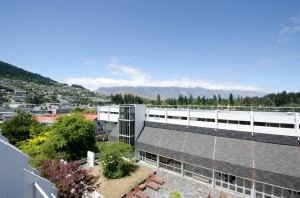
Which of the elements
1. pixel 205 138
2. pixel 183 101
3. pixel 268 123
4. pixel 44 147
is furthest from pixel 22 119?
pixel 183 101

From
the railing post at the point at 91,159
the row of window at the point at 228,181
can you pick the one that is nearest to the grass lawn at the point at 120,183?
the railing post at the point at 91,159

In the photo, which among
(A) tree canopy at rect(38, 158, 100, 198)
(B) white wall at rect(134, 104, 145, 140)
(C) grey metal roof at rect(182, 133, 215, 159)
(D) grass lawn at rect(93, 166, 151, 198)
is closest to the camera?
(A) tree canopy at rect(38, 158, 100, 198)

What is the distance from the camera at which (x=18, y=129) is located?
41.0 m

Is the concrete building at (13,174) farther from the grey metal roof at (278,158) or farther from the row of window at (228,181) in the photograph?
the row of window at (228,181)

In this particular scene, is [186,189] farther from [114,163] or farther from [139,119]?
[139,119]

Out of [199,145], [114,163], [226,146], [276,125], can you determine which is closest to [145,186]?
[114,163]

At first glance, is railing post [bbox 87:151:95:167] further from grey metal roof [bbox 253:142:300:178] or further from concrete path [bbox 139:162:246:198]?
grey metal roof [bbox 253:142:300:178]

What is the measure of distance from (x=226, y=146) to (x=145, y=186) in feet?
37.1

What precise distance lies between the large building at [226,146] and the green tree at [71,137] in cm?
628

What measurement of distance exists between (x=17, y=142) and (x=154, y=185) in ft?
100

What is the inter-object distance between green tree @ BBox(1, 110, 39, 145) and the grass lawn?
73.3 ft

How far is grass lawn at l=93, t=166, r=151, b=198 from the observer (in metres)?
23.5

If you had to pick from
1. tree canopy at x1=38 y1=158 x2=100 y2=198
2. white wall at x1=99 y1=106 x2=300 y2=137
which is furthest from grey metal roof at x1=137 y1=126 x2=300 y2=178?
tree canopy at x1=38 y1=158 x2=100 y2=198

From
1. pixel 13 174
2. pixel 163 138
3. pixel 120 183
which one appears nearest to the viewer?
pixel 13 174
